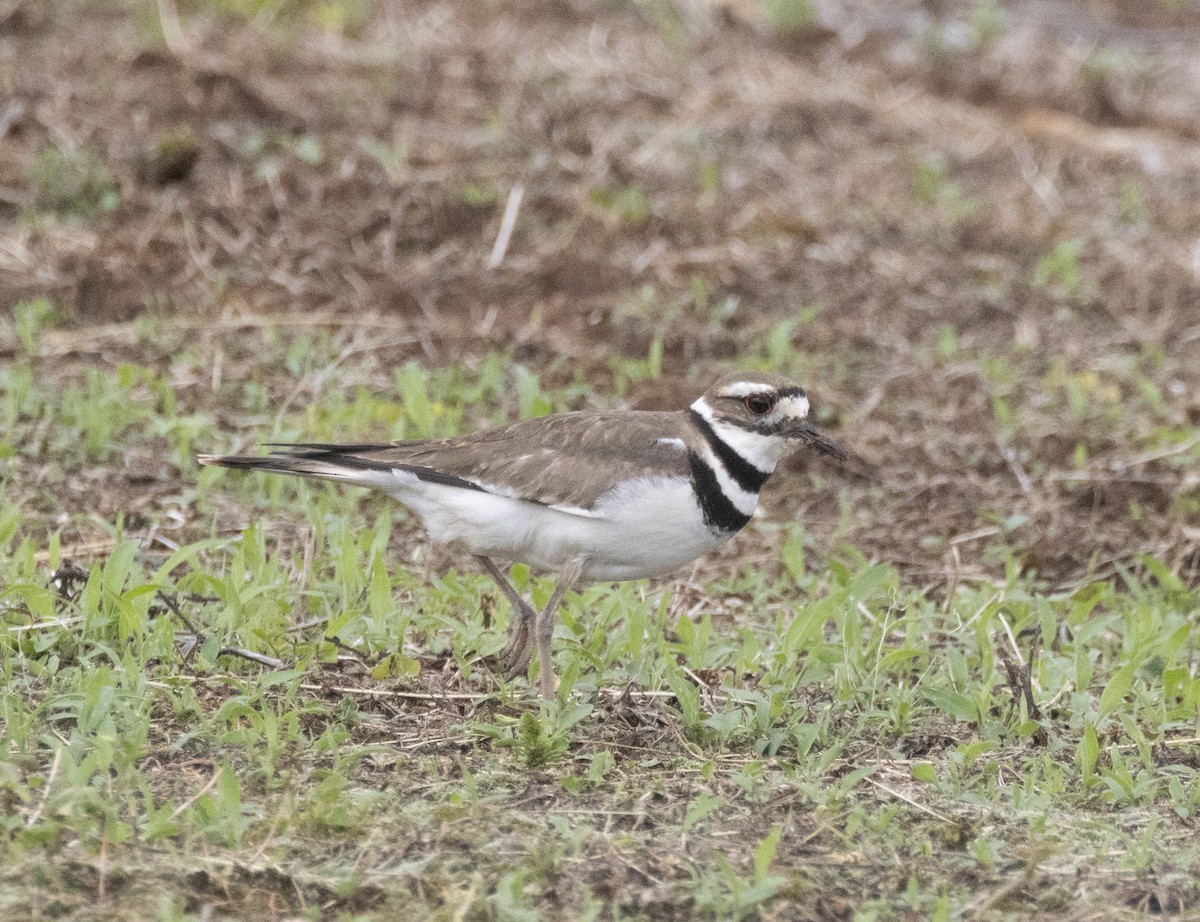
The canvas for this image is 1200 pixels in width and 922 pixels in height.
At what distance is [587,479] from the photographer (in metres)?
4.88

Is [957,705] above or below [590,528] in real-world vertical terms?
below

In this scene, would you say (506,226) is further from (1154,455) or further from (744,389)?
(744,389)

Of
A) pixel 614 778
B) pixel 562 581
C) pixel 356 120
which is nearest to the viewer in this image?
pixel 614 778

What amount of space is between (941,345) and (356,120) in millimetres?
3955

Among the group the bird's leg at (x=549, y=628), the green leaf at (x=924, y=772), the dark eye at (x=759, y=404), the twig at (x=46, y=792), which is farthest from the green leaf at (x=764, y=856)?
the twig at (x=46, y=792)

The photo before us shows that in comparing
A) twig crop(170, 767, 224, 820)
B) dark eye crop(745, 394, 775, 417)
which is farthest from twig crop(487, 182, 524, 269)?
twig crop(170, 767, 224, 820)

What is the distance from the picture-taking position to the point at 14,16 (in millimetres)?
10672

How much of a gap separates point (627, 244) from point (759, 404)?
13.5 ft

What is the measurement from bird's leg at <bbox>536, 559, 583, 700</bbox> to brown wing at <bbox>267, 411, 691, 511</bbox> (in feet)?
0.67

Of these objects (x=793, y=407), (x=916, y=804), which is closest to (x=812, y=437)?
(x=793, y=407)

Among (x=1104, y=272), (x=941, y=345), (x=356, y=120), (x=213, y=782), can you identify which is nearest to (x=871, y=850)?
(x=213, y=782)

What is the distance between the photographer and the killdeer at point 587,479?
15.8 feet

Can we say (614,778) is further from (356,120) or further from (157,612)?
(356,120)

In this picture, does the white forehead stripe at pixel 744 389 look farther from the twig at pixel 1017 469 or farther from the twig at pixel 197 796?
the twig at pixel 1017 469
